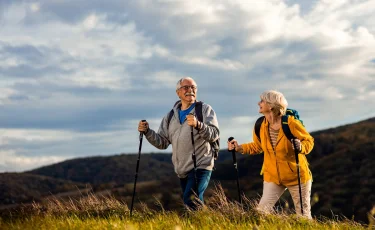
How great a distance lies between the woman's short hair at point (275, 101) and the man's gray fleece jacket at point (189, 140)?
1.00 metres

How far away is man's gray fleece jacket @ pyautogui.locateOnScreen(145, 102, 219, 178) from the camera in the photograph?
8117 mm

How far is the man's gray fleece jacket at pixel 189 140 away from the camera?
8.12m

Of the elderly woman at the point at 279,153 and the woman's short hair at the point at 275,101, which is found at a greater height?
the woman's short hair at the point at 275,101

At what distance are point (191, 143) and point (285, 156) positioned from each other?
1606 mm

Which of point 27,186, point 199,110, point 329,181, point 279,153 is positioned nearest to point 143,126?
point 199,110

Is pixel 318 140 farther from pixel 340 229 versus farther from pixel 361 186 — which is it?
pixel 340 229

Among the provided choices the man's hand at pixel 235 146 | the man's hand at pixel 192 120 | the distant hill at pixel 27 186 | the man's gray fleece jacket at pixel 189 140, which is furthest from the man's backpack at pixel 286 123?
the distant hill at pixel 27 186

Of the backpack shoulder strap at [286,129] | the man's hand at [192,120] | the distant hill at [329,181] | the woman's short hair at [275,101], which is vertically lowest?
the distant hill at [329,181]

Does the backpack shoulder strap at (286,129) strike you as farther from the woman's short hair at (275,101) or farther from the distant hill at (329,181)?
the distant hill at (329,181)

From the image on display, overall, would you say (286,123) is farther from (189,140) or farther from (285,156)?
(189,140)

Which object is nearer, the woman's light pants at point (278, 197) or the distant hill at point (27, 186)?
the woman's light pants at point (278, 197)

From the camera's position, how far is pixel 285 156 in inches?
305

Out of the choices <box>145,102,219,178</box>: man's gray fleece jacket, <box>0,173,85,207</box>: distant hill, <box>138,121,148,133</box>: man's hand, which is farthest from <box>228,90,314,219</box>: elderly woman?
<box>0,173,85,207</box>: distant hill

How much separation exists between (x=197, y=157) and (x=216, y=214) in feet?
4.00
